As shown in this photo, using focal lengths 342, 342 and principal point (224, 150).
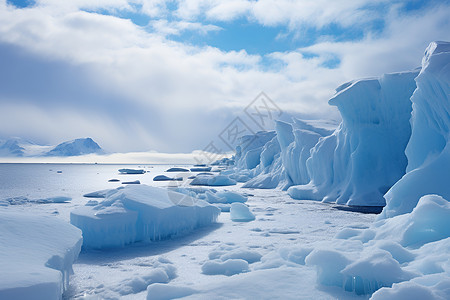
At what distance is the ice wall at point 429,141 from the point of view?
803cm

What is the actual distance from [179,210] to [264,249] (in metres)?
2.82

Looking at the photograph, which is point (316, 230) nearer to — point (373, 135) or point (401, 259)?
point (401, 259)

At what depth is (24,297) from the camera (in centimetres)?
287

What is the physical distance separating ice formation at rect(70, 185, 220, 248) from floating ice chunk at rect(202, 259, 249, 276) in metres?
2.91

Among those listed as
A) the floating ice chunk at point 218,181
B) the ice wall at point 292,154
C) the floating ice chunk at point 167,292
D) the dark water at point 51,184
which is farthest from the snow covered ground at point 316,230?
the floating ice chunk at point 218,181

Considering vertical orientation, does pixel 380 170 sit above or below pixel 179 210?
above

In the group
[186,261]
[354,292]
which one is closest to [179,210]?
[186,261]

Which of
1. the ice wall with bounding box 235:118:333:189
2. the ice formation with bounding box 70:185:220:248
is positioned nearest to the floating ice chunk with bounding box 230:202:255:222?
the ice formation with bounding box 70:185:220:248

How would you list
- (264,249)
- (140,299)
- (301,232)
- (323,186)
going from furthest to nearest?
1. (323,186)
2. (301,232)
3. (264,249)
4. (140,299)

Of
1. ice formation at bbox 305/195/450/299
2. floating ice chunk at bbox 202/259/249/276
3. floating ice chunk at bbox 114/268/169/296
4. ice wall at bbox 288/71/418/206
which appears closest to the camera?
ice formation at bbox 305/195/450/299

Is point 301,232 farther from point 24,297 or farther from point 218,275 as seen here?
point 24,297

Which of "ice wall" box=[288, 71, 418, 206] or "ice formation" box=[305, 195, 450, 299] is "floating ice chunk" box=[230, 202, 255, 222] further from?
"ice formation" box=[305, 195, 450, 299]

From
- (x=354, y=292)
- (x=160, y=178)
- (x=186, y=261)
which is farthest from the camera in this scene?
(x=160, y=178)

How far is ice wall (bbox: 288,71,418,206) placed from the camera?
1433cm
